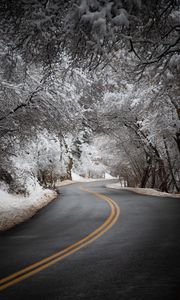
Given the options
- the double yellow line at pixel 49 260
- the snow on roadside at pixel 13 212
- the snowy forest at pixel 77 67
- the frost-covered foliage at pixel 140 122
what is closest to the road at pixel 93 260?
the double yellow line at pixel 49 260

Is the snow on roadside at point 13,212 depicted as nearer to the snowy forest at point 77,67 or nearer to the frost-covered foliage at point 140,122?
the snowy forest at point 77,67

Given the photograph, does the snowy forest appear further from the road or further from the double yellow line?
the double yellow line

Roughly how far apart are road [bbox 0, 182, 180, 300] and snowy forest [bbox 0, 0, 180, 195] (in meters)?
3.74

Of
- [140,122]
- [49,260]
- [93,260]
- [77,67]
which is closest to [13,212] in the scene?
[77,67]

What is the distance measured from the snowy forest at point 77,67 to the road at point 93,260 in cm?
374

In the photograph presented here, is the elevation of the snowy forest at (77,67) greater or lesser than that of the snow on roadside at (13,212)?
greater

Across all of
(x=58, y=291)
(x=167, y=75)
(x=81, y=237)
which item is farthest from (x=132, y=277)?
(x=167, y=75)

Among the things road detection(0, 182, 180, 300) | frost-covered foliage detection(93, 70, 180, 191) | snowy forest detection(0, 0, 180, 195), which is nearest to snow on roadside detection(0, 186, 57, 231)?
road detection(0, 182, 180, 300)

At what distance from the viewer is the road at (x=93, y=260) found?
18.2ft

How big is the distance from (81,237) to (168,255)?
3.13 meters

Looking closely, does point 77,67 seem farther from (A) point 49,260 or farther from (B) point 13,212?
(B) point 13,212

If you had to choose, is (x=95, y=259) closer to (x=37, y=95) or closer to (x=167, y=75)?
(x=167, y=75)

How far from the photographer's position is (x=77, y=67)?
10133mm

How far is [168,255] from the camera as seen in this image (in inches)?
299
